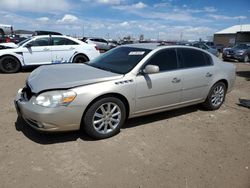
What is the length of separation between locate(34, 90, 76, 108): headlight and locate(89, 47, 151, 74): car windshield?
1.00 m

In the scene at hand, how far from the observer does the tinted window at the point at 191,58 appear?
4.64 meters

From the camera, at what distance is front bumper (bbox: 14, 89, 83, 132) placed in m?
3.26

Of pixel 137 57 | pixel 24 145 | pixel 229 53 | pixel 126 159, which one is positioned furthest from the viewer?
pixel 229 53

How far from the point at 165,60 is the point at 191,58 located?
0.74 m

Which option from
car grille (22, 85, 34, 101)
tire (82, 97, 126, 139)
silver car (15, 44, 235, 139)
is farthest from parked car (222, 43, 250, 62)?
car grille (22, 85, 34, 101)

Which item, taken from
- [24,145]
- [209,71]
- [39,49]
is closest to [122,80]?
[24,145]

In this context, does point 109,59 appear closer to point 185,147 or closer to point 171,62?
point 171,62

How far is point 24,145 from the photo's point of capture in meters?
3.47

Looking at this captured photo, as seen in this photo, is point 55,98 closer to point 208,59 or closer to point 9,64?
point 208,59

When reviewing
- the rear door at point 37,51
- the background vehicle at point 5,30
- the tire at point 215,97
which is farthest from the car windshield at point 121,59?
the background vehicle at point 5,30

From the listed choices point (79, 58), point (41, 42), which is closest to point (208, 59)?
point (79, 58)

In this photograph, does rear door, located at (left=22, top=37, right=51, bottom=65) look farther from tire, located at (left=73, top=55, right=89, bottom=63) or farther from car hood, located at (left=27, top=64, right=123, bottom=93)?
car hood, located at (left=27, top=64, right=123, bottom=93)

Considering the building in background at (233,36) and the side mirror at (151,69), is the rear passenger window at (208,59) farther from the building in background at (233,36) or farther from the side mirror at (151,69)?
the building in background at (233,36)

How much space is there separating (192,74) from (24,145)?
10.6 ft
